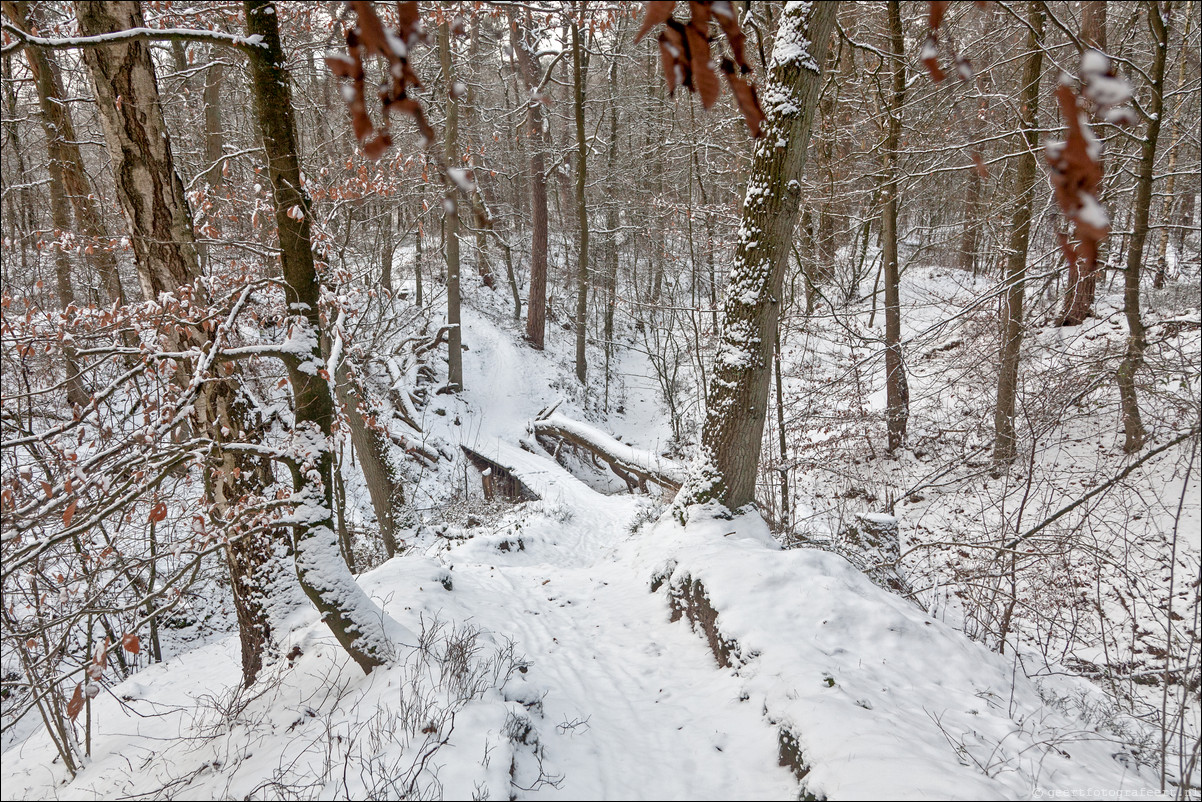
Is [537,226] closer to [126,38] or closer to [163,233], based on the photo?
[163,233]

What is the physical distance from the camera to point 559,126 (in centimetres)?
1905

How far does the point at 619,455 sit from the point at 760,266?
7122mm

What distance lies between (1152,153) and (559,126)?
16.2m

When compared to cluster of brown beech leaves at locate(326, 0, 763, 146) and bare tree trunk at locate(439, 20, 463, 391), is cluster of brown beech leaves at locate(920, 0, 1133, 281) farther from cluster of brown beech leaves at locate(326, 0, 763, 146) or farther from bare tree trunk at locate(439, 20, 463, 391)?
bare tree trunk at locate(439, 20, 463, 391)

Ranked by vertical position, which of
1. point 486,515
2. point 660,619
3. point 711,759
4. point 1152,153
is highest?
point 1152,153

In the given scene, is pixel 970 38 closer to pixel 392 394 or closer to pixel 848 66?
pixel 848 66

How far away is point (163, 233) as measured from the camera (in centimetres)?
409

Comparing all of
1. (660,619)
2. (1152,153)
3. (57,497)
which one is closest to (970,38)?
(1152,153)

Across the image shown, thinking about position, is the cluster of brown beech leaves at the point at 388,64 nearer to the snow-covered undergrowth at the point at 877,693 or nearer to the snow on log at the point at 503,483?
the snow-covered undergrowth at the point at 877,693

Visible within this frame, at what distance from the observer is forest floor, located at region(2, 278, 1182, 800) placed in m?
2.91

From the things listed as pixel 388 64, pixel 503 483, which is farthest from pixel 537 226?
pixel 388 64

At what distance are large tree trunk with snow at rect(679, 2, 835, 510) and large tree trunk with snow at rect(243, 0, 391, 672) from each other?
3.30 m

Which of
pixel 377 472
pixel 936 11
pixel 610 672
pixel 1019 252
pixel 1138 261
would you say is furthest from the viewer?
pixel 377 472

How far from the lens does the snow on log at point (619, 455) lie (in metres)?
10.5
